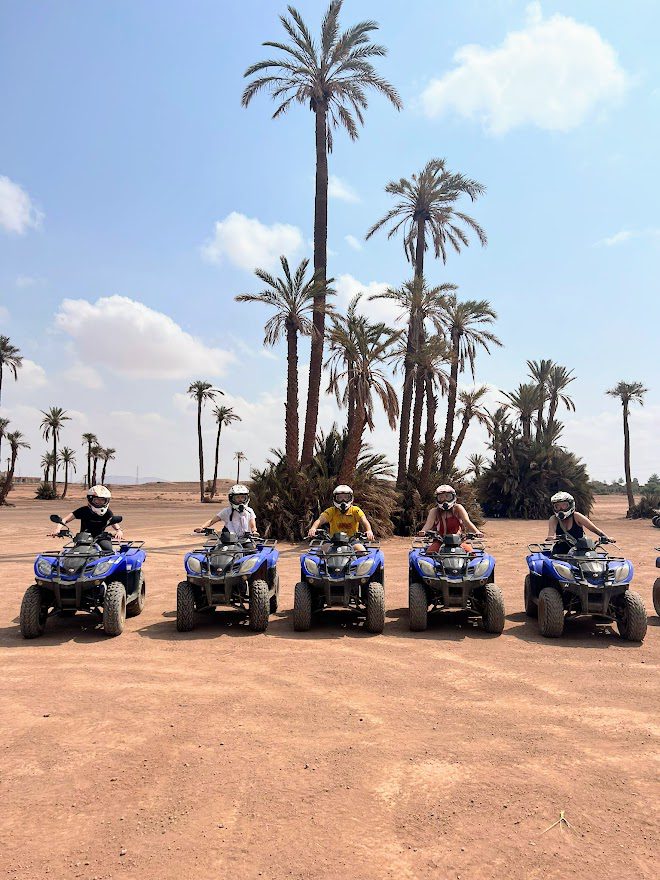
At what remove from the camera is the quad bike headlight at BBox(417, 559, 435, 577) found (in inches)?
305

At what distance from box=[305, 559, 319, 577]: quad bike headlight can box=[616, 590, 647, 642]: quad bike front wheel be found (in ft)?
12.1

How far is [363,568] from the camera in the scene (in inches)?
305

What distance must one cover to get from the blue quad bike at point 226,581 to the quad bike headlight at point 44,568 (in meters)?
1.50

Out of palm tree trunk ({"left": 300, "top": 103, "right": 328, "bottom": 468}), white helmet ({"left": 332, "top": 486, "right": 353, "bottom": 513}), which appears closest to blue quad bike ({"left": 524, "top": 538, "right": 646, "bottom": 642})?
white helmet ({"left": 332, "top": 486, "right": 353, "bottom": 513})

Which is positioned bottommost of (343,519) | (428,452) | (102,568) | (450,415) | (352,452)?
(102,568)

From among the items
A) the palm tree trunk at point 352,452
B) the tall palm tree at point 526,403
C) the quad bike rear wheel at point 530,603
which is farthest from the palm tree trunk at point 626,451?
the quad bike rear wheel at point 530,603

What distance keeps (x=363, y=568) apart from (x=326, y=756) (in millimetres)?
3509

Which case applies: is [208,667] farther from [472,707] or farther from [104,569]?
[472,707]

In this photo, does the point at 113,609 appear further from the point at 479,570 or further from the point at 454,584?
the point at 479,570

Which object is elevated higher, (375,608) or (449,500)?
(449,500)

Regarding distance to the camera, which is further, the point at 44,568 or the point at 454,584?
the point at 454,584

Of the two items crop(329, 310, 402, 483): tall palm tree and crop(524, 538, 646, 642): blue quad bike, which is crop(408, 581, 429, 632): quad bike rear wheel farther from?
crop(329, 310, 402, 483): tall palm tree

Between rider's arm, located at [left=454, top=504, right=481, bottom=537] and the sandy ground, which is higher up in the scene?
rider's arm, located at [left=454, top=504, right=481, bottom=537]

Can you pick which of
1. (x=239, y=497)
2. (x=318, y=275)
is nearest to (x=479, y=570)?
(x=239, y=497)
